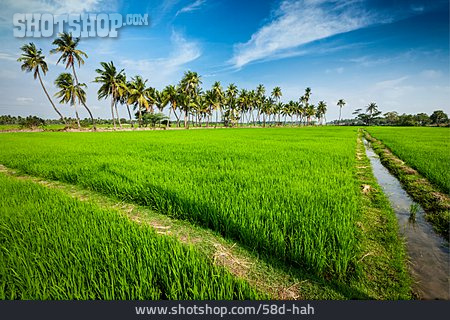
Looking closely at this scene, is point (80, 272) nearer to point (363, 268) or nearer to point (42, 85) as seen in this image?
point (363, 268)

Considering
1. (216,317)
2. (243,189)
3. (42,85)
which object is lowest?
(216,317)

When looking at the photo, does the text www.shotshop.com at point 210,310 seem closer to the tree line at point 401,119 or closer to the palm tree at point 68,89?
the palm tree at point 68,89

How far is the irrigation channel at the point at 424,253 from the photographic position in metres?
1.75

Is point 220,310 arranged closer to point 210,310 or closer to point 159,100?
point 210,310

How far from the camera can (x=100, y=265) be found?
5.81 feet

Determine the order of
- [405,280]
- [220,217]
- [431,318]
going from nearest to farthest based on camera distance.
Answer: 1. [431,318]
2. [405,280]
3. [220,217]

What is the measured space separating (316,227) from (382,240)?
92 cm

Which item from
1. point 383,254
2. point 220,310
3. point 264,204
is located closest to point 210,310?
point 220,310

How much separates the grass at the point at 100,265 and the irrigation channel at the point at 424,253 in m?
1.63

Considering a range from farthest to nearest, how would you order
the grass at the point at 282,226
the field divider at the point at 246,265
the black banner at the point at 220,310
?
1. the grass at the point at 282,226
2. the field divider at the point at 246,265
3. the black banner at the point at 220,310

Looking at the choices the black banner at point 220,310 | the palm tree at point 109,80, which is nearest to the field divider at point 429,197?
the black banner at point 220,310

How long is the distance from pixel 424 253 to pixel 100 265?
3583 mm

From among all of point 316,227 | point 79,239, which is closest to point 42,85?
point 79,239

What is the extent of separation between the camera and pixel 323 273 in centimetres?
188
